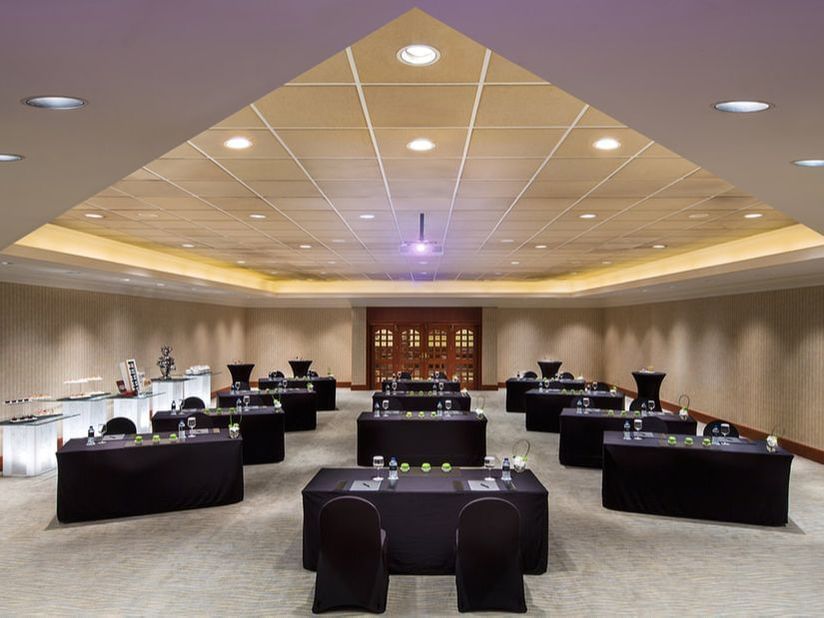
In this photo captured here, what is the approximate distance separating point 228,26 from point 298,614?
15.1 feet

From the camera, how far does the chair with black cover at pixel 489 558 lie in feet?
16.2

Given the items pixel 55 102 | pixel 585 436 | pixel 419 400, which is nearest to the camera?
pixel 55 102

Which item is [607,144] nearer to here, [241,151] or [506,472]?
[241,151]

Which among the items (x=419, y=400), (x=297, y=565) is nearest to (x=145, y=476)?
(x=297, y=565)

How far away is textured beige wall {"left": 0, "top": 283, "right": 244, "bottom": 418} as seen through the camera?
1048 centimetres

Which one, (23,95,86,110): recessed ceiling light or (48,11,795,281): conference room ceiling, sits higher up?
(48,11,795,281): conference room ceiling

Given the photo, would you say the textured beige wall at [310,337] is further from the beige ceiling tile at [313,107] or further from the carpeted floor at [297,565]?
the beige ceiling tile at [313,107]

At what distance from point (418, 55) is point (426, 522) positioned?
4.12 metres

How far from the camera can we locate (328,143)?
203 inches

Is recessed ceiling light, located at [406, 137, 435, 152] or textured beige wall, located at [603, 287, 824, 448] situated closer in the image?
recessed ceiling light, located at [406, 137, 435, 152]

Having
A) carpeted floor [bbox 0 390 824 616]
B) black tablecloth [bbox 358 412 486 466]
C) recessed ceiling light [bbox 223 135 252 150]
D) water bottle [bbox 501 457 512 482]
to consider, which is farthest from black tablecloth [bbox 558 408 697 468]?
recessed ceiling light [bbox 223 135 252 150]

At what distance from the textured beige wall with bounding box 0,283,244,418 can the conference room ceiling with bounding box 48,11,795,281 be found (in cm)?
209

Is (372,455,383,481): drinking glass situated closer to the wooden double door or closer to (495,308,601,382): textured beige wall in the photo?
the wooden double door

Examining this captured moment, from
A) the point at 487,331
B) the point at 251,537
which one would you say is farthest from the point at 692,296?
the point at 251,537
